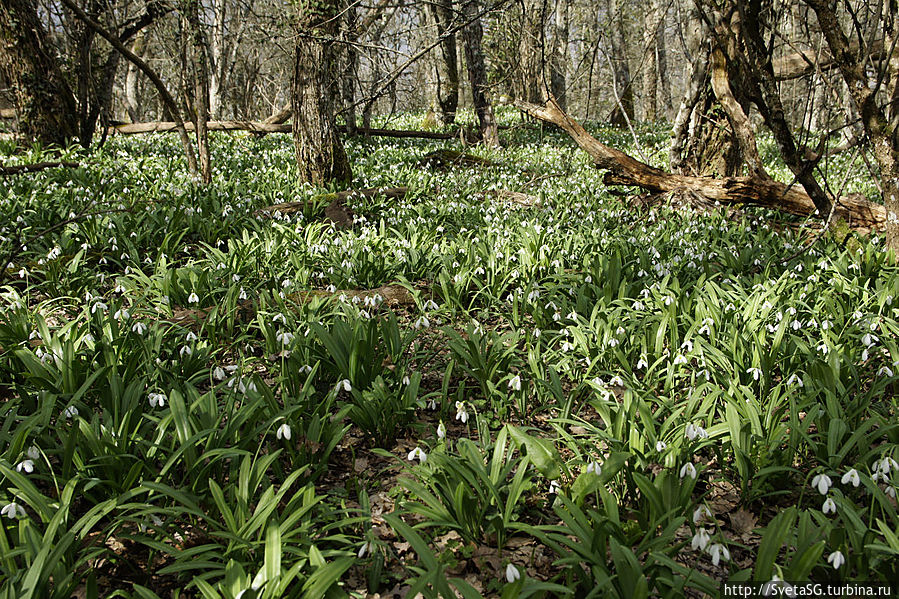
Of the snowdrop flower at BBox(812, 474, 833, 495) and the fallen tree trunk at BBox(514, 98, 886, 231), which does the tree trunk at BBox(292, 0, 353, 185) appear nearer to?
the fallen tree trunk at BBox(514, 98, 886, 231)

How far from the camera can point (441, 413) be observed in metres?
2.96

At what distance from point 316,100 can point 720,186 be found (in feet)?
17.2

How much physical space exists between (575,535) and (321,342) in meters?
1.92

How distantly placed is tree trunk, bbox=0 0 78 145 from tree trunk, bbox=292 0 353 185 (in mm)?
3180

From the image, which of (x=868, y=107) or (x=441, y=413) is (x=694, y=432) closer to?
(x=441, y=413)

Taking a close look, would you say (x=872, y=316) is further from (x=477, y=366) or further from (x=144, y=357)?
(x=144, y=357)

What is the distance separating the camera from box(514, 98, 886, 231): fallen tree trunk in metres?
5.81

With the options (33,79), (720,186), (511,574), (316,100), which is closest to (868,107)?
(720,186)

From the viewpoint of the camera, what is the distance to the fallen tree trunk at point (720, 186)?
A: 5812 mm

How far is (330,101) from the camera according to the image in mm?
7828

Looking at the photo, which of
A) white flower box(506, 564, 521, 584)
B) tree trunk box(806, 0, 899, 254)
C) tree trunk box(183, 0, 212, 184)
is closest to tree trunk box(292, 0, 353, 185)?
tree trunk box(183, 0, 212, 184)

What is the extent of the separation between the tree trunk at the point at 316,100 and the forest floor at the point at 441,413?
2205 millimetres

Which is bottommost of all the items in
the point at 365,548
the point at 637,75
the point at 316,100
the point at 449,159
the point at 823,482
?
the point at 365,548

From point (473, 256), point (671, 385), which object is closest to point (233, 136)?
point (473, 256)
